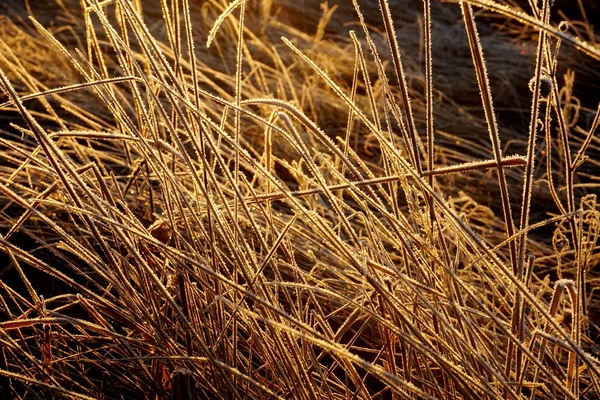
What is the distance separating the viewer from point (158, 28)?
9.74ft

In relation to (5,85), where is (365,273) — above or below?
below

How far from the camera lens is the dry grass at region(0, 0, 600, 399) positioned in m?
0.56

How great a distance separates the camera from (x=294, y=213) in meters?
1.22

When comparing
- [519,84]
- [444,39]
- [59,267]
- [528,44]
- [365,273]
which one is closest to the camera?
[365,273]

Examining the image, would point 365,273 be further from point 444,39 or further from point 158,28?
point 444,39

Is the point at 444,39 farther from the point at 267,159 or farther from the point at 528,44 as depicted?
the point at 267,159

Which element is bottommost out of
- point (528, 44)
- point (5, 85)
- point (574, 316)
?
point (528, 44)

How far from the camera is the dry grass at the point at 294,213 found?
22.0 inches

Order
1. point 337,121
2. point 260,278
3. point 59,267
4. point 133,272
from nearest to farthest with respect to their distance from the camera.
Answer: point 260,278 < point 133,272 < point 59,267 < point 337,121

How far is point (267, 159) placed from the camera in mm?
702

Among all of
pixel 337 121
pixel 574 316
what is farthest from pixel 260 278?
pixel 337 121

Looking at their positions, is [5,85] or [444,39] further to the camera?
[444,39]

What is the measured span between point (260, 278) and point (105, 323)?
0.27m

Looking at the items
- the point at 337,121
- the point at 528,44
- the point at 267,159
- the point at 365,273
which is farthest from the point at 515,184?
the point at 528,44
